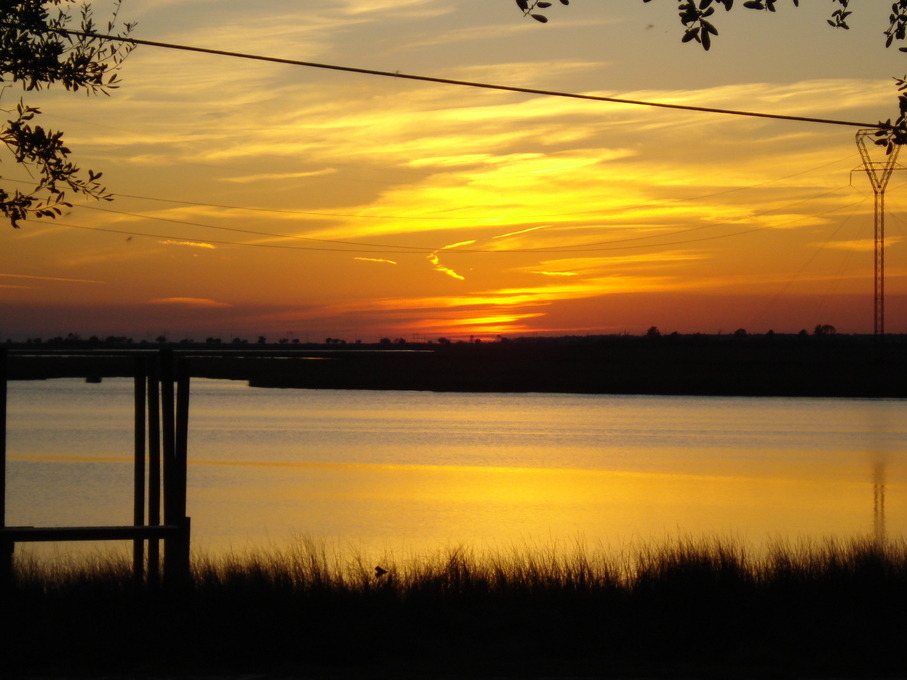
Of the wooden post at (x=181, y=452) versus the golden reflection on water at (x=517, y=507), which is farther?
the golden reflection on water at (x=517, y=507)

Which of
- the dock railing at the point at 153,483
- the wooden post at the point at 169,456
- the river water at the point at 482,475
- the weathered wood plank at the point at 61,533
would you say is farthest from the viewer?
the river water at the point at 482,475

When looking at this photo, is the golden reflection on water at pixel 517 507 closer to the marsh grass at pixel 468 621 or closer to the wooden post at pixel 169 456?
the marsh grass at pixel 468 621

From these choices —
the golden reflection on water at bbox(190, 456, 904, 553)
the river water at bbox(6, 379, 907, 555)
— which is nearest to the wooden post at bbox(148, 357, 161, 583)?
the river water at bbox(6, 379, 907, 555)

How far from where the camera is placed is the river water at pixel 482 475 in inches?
749

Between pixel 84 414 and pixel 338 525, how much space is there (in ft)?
99.0

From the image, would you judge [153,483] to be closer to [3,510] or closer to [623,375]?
[3,510]

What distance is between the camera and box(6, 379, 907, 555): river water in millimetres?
19016

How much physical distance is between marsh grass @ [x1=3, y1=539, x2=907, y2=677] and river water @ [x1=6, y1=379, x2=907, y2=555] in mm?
6008

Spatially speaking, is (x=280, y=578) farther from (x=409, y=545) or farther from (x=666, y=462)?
(x=666, y=462)

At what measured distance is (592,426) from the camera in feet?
142

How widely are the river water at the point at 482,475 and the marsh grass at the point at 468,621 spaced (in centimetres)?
601

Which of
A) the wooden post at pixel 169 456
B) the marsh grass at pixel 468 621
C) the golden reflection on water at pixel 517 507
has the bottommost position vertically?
the golden reflection on water at pixel 517 507

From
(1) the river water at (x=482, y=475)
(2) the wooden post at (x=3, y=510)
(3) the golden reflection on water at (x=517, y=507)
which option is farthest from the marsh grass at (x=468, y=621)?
(3) the golden reflection on water at (x=517, y=507)

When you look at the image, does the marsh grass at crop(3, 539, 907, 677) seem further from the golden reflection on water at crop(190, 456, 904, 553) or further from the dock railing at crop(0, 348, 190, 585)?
the golden reflection on water at crop(190, 456, 904, 553)
